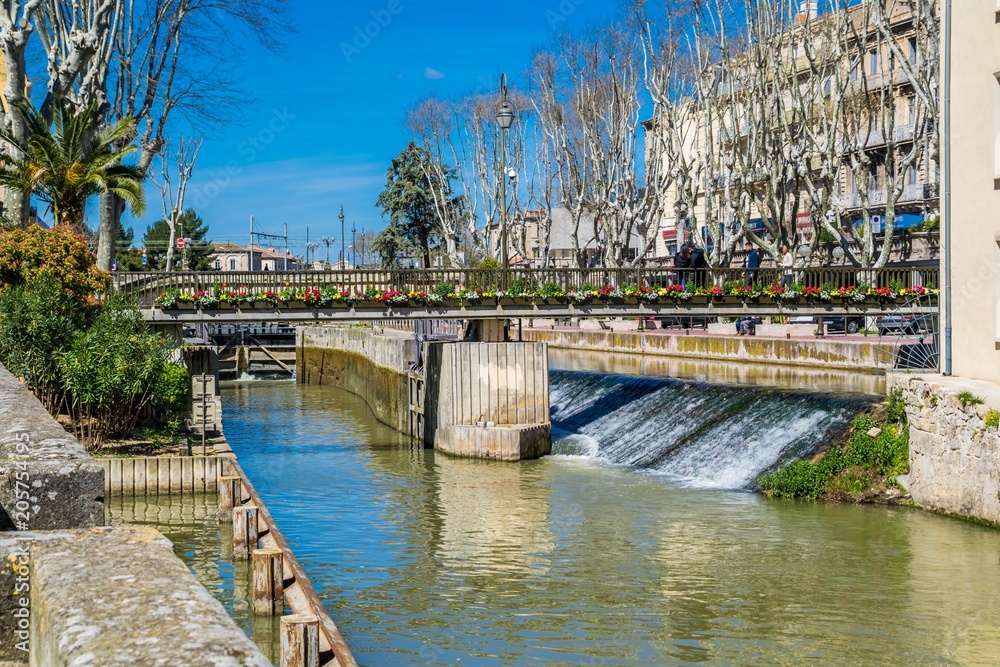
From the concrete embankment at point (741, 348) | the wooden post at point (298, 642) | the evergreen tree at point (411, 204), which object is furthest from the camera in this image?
the evergreen tree at point (411, 204)

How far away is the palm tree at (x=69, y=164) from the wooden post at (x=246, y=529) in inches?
502

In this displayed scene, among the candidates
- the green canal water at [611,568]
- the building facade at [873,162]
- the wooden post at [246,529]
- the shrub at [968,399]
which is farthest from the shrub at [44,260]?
the building facade at [873,162]

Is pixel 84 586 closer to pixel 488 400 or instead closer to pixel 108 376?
pixel 108 376

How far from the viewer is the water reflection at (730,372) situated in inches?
1247

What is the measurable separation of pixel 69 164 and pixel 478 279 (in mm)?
10229

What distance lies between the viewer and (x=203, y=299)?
86.6 feet

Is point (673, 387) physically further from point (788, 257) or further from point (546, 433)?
point (788, 257)

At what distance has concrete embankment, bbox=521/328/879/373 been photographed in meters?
36.2

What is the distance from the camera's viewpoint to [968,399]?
1703cm

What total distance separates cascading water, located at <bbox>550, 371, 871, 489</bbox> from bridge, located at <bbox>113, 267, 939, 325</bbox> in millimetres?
2554

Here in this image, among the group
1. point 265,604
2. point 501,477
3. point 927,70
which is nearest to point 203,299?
point 501,477

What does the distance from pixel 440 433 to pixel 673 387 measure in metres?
6.49

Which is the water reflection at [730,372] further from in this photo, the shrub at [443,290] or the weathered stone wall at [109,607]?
the weathered stone wall at [109,607]

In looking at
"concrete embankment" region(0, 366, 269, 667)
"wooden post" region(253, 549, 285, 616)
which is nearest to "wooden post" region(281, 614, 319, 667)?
"wooden post" region(253, 549, 285, 616)
